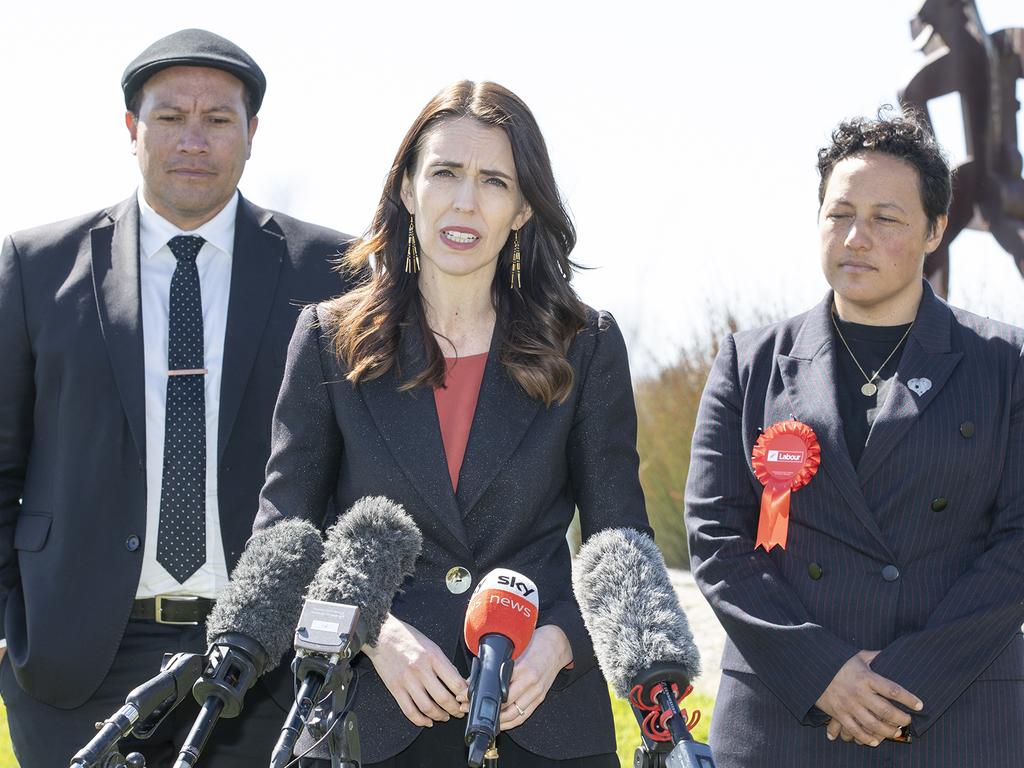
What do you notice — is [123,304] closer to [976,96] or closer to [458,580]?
[458,580]

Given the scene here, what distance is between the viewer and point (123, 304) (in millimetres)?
3859

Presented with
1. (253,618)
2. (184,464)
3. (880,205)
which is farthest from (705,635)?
(253,618)

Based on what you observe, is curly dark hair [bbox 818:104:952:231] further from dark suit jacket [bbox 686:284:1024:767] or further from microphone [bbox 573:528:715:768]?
microphone [bbox 573:528:715:768]

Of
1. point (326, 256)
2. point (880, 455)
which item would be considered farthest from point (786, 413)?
point (326, 256)

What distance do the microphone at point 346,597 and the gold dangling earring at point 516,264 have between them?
97 centimetres

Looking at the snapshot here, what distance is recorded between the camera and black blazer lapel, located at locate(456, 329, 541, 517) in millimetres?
2920

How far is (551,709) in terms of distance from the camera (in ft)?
9.32

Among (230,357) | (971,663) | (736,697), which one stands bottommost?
(736,697)

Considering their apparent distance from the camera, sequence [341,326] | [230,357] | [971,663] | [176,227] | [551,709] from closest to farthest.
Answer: [551,709] → [341,326] → [971,663] → [230,357] → [176,227]

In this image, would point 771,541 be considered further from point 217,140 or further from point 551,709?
point 217,140

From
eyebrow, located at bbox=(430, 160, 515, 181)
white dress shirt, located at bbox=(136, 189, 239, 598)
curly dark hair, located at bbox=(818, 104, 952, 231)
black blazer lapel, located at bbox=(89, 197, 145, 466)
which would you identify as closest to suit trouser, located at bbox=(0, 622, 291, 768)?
white dress shirt, located at bbox=(136, 189, 239, 598)

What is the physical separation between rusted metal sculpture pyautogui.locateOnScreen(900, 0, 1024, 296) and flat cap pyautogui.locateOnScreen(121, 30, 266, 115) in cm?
473

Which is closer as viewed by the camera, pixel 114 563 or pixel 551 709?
pixel 551 709

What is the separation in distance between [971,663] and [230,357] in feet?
7.35
